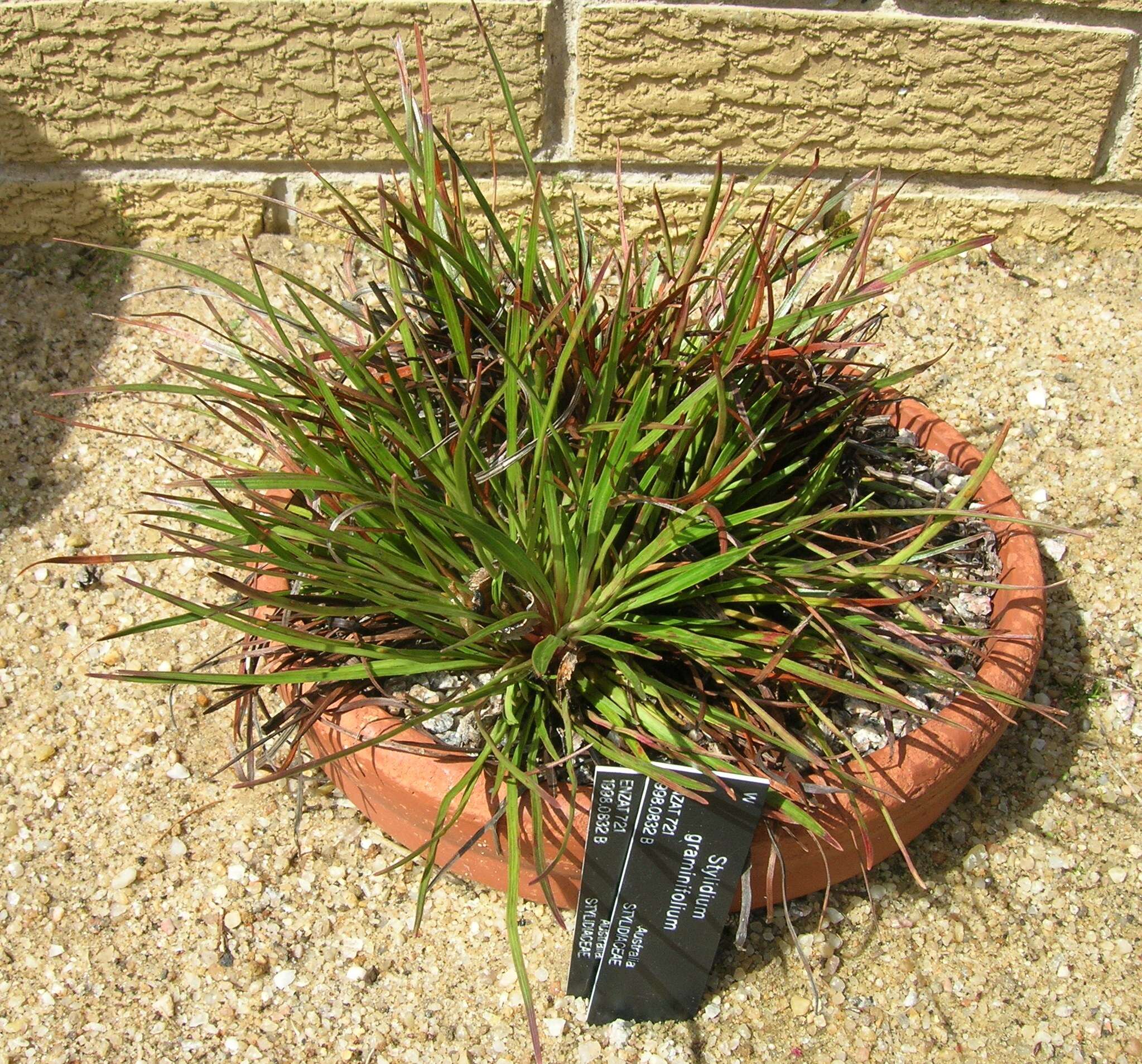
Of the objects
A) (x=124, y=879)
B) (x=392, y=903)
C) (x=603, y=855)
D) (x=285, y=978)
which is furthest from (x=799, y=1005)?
(x=124, y=879)

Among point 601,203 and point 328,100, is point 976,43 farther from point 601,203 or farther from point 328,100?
point 328,100

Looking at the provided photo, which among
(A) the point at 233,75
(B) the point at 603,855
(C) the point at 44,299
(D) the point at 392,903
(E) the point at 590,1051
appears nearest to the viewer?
(B) the point at 603,855

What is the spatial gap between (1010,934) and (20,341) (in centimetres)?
192

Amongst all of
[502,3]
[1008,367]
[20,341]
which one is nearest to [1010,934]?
[1008,367]

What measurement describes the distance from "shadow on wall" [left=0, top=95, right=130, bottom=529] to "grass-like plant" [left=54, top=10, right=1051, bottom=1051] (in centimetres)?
71

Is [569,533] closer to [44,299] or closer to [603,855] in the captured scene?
[603,855]

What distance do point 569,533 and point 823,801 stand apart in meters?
0.39

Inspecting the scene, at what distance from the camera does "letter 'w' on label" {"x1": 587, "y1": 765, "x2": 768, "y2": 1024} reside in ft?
3.77

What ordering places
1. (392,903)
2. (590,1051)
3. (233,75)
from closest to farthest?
(590,1051), (392,903), (233,75)

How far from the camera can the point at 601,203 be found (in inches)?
86.2

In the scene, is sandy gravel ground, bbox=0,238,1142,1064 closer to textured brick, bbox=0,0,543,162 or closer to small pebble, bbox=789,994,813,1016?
small pebble, bbox=789,994,813,1016

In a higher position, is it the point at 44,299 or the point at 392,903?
the point at 44,299

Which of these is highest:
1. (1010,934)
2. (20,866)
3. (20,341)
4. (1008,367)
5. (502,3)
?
(502,3)

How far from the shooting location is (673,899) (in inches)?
47.6
